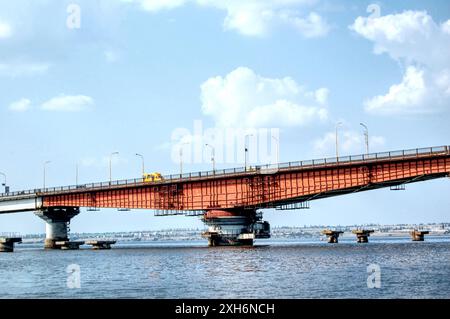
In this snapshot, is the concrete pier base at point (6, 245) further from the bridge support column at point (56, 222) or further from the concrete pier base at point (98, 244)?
the concrete pier base at point (98, 244)

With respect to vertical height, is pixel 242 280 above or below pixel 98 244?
below

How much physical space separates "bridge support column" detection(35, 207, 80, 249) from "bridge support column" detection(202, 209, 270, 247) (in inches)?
1588

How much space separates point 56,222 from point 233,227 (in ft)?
158

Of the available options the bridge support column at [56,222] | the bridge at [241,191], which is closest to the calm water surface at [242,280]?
the bridge at [241,191]

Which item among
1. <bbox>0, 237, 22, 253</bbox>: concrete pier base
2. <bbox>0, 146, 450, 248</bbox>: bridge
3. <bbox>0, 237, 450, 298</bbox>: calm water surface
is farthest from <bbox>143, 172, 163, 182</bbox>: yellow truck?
<bbox>0, 237, 450, 298</bbox>: calm water surface

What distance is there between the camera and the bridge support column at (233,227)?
116688 mm

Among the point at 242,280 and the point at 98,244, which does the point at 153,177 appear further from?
the point at 242,280

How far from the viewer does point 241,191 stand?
115188 millimetres

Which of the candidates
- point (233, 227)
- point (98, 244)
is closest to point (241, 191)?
point (233, 227)

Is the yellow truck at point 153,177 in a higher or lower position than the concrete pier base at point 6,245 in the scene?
higher

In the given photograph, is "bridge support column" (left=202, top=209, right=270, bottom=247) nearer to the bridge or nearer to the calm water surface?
the bridge

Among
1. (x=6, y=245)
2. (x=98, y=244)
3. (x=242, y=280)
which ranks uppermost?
(x=6, y=245)
